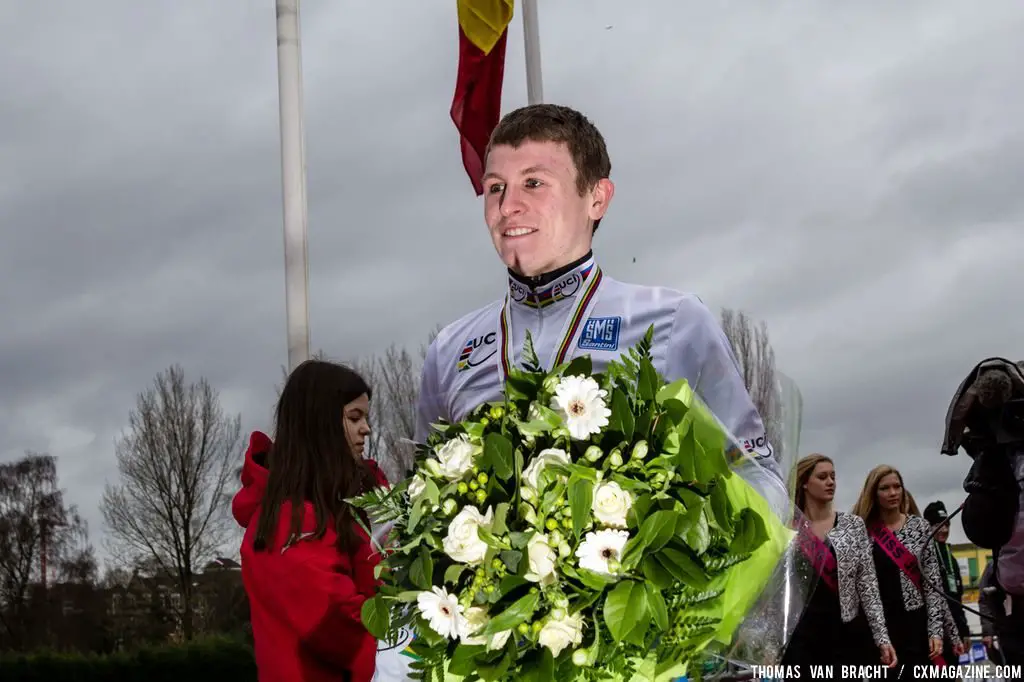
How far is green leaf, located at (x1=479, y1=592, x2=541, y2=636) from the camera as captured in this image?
212 centimetres

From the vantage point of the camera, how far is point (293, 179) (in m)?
10.1

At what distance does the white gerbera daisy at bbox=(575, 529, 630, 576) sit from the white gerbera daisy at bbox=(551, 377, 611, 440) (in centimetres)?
18

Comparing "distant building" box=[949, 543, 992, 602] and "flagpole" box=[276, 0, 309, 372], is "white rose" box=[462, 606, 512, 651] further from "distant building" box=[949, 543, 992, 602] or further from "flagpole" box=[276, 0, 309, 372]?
"distant building" box=[949, 543, 992, 602]

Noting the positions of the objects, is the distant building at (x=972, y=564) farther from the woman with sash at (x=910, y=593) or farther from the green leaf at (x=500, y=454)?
the green leaf at (x=500, y=454)

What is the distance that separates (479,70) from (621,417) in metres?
9.36

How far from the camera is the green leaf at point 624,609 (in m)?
2.11

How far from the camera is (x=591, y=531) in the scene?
2172 millimetres

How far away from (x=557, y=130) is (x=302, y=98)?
26.1 ft

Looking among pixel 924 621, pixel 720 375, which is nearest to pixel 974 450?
pixel 924 621

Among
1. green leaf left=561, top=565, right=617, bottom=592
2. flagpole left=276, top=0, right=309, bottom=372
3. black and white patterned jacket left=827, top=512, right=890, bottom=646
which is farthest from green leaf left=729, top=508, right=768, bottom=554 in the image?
flagpole left=276, top=0, right=309, bottom=372

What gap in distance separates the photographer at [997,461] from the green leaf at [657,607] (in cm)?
A: 414

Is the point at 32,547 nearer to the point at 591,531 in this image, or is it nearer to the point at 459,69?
the point at 459,69

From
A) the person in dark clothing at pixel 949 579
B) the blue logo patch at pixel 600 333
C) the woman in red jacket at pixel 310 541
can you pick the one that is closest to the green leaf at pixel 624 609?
the blue logo patch at pixel 600 333

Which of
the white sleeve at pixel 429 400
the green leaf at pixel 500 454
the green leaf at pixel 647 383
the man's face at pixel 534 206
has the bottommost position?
the green leaf at pixel 500 454
